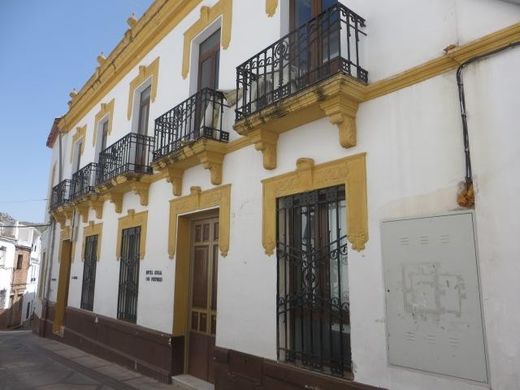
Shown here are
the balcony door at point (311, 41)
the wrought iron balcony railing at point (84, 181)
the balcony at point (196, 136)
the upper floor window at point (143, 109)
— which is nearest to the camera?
the balcony door at point (311, 41)

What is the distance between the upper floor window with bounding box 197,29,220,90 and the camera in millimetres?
7053

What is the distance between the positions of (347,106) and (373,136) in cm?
38

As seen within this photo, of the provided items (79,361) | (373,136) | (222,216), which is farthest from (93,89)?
(373,136)

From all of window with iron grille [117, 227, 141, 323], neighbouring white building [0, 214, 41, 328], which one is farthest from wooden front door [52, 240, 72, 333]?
neighbouring white building [0, 214, 41, 328]

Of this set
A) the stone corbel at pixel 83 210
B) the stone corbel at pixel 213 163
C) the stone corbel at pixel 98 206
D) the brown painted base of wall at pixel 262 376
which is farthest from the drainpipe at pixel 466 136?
the stone corbel at pixel 83 210

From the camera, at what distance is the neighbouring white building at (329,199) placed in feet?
10.7

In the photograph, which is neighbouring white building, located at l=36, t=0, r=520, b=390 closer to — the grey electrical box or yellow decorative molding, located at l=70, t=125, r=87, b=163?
the grey electrical box

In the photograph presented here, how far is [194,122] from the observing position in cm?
637

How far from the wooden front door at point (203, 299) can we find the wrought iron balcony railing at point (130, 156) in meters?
1.85

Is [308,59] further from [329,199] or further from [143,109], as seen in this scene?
[143,109]

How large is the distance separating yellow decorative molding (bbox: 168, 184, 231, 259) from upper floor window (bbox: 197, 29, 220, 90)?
1.79 m

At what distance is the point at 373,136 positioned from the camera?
4102mm

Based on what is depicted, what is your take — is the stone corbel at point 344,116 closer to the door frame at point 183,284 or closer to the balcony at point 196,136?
the balcony at point 196,136

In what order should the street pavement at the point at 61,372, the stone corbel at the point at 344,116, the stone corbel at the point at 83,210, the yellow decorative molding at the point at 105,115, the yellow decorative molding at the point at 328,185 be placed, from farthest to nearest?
the stone corbel at the point at 83,210 → the yellow decorative molding at the point at 105,115 → the street pavement at the point at 61,372 → the stone corbel at the point at 344,116 → the yellow decorative molding at the point at 328,185
